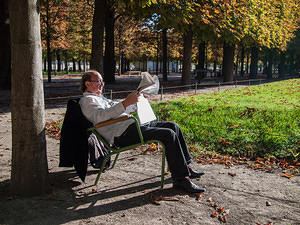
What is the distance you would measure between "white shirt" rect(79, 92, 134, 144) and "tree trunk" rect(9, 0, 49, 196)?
508 mm

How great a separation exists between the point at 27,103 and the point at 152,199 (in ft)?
5.71

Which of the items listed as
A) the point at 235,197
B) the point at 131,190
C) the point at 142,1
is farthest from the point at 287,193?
the point at 142,1

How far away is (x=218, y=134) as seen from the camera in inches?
258

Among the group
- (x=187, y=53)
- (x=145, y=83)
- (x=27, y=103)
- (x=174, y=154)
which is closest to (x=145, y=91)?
(x=145, y=83)

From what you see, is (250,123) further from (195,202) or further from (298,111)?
(195,202)

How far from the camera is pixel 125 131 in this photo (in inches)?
160

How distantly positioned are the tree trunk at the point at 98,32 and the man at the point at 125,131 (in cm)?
867

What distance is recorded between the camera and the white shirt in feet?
12.1

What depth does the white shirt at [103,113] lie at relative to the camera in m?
3.70

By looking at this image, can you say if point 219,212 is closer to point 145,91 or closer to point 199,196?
point 199,196

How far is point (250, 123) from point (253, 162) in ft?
7.92

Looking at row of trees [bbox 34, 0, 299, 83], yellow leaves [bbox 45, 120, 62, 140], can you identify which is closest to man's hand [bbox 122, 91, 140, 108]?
row of trees [bbox 34, 0, 299, 83]

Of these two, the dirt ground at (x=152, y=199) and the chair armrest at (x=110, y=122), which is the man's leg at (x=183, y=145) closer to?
the dirt ground at (x=152, y=199)

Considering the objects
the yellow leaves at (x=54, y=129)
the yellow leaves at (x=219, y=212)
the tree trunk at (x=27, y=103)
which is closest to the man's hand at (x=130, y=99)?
the tree trunk at (x=27, y=103)
